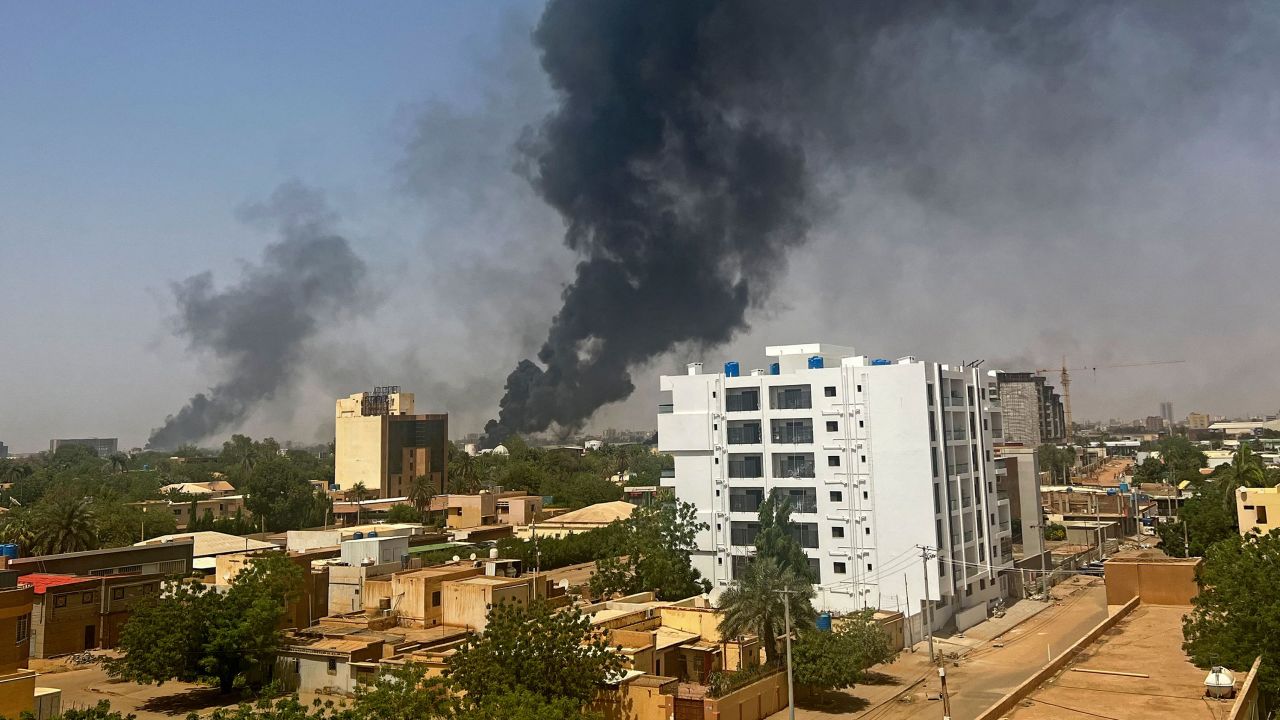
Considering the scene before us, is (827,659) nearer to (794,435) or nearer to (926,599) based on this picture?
(926,599)

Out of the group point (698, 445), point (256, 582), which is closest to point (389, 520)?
point (698, 445)

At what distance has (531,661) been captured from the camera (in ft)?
104

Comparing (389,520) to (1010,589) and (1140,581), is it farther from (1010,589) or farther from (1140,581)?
(1140,581)

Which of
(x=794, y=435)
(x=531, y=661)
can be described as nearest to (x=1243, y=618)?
(x=531, y=661)

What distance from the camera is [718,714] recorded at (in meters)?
35.4

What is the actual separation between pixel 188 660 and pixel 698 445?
36.2 m

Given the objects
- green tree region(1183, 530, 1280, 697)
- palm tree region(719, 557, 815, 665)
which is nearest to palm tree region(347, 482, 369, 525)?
palm tree region(719, 557, 815, 665)

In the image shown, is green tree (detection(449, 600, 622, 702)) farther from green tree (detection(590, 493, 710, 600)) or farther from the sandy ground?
green tree (detection(590, 493, 710, 600))

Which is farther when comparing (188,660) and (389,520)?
(389,520)

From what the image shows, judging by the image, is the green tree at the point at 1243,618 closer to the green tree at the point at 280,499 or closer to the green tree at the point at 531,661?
the green tree at the point at 531,661

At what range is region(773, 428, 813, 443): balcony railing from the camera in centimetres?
6128

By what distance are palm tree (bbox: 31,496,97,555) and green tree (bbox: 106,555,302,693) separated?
91.7 ft

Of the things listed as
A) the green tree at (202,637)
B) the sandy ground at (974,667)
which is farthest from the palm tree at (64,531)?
the sandy ground at (974,667)

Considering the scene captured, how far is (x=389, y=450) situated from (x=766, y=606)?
120692mm
